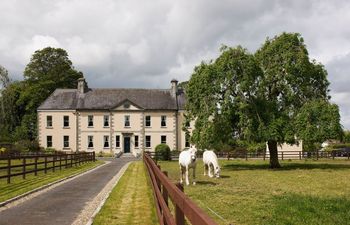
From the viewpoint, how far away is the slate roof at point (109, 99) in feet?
221

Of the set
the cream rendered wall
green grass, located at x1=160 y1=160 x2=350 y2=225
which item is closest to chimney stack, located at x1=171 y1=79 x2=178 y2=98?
the cream rendered wall

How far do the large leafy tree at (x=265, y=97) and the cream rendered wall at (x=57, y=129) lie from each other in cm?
3706

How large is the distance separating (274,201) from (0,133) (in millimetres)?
67355

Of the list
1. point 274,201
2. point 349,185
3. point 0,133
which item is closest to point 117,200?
point 274,201

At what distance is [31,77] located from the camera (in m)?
86.9

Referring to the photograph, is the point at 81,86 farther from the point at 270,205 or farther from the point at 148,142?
the point at 270,205

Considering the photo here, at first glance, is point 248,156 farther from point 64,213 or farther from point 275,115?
point 64,213

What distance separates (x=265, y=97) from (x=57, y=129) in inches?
1651

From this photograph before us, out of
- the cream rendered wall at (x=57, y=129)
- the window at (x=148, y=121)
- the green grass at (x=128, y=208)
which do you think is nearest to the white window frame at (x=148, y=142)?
the window at (x=148, y=121)

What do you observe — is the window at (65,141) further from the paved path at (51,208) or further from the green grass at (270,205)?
the green grass at (270,205)

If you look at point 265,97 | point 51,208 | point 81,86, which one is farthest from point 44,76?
point 51,208

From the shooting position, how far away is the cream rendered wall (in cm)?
6694

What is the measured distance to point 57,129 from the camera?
67000mm

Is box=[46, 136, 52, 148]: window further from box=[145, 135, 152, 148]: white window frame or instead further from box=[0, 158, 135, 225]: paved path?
box=[0, 158, 135, 225]: paved path
